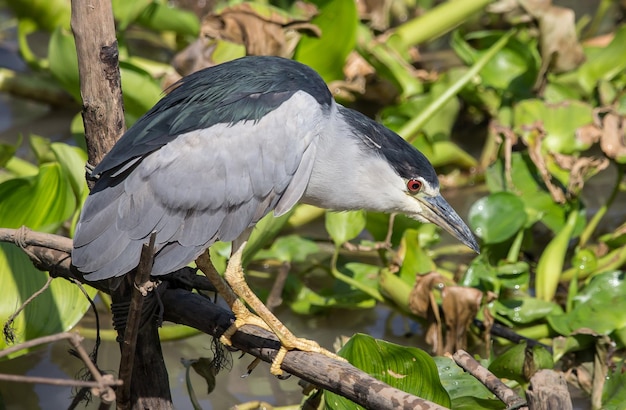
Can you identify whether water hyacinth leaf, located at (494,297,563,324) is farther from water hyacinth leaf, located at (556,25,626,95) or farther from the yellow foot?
water hyacinth leaf, located at (556,25,626,95)

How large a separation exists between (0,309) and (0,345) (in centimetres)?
13

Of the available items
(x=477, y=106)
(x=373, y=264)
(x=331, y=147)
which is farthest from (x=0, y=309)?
(x=477, y=106)

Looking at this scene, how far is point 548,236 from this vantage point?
182 inches

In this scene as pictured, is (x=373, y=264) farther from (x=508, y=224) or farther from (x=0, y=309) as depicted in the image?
(x=0, y=309)

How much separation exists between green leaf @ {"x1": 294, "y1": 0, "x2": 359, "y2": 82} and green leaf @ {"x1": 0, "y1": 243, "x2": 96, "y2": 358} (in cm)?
192

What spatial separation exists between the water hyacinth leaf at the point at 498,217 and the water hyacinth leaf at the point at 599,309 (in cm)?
40

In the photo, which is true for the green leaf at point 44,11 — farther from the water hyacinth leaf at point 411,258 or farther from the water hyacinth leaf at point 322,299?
the water hyacinth leaf at point 411,258

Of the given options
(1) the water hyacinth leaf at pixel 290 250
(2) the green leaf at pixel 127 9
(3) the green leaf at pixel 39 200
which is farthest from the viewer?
(2) the green leaf at pixel 127 9

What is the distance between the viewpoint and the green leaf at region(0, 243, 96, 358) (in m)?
3.12

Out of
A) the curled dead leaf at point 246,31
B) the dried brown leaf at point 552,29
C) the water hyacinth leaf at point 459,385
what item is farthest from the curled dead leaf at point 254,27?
the water hyacinth leaf at point 459,385

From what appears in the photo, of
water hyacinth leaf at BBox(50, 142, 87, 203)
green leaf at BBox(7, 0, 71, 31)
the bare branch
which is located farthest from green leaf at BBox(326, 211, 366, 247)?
green leaf at BBox(7, 0, 71, 31)

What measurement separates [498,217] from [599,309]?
0.62 m

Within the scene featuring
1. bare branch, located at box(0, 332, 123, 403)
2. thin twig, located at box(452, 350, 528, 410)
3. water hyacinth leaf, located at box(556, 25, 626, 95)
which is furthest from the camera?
water hyacinth leaf, located at box(556, 25, 626, 95)

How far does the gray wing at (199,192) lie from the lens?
264cm
